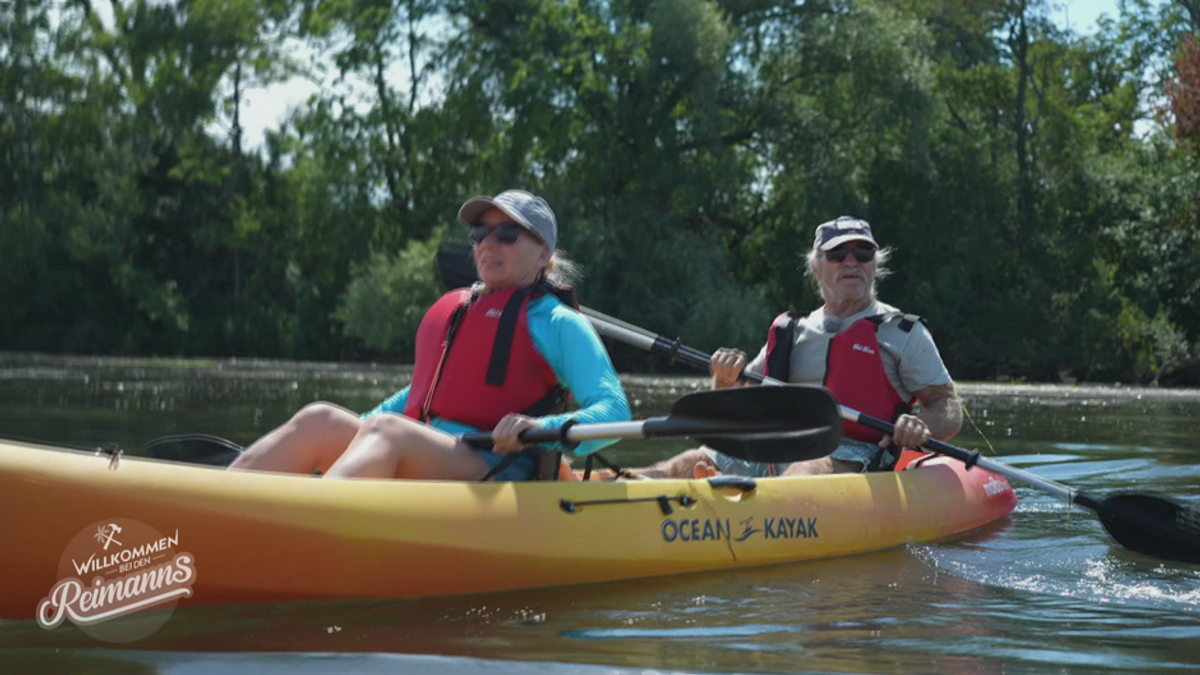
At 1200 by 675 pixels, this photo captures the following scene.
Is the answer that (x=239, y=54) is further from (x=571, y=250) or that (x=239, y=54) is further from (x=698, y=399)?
(x=698, y=399)

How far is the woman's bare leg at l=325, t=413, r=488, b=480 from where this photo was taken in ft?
12.7

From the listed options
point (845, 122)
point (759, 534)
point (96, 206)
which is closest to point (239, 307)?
point (96, 206)

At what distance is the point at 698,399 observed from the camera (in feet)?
13.6

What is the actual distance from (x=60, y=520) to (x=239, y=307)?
24097mm

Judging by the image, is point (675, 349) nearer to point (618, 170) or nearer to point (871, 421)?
point (871, 421)

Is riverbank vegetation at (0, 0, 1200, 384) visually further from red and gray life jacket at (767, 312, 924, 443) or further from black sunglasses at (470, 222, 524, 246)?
black sunglasses at (470, 222, 524, 246)

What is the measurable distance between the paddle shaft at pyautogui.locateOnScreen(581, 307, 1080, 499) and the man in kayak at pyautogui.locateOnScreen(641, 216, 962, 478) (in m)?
0.09

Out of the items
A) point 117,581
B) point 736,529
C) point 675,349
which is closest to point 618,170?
point 675,349

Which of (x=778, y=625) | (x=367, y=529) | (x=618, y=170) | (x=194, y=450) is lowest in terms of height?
(x=778, y=625)

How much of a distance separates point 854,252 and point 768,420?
1348 millimetres

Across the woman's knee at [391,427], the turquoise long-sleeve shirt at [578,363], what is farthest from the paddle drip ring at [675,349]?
the woman's knee at [391,427]

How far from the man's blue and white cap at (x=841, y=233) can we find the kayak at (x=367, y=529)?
3.01 ft

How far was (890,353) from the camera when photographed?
17.5ft

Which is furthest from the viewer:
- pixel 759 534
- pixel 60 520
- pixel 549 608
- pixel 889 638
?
pixel 759 534
